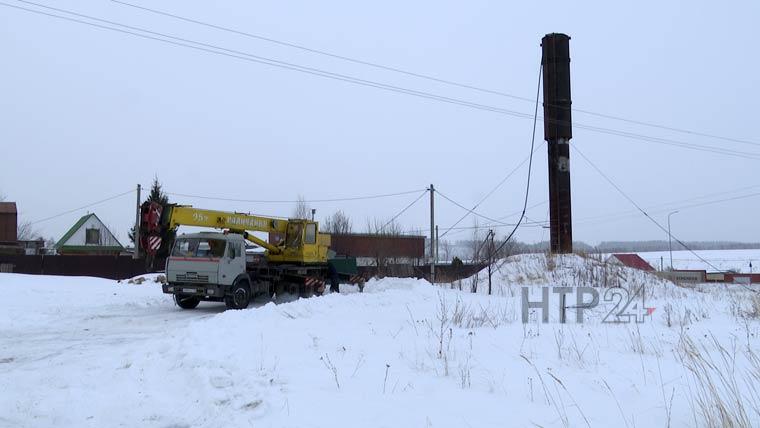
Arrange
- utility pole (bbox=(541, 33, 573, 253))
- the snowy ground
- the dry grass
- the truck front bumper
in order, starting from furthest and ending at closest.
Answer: utility pole (bbox=(541, 33, 573, 253)) → the truck front bumper → the snowy ground → the dry grass

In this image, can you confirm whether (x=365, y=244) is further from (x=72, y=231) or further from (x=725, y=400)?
(x=725, y=400)

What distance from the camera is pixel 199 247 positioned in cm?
1741

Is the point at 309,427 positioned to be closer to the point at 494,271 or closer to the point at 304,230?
the point at 304,230

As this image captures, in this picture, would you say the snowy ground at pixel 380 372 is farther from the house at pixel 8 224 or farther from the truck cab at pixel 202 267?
the house at pixel 8 224

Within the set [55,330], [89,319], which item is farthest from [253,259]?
[55,330]

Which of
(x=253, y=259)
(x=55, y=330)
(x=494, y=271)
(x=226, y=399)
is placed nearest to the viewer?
(x=226, y=399)

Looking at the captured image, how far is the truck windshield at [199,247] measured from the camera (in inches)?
682

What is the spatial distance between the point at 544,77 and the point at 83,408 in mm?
26386

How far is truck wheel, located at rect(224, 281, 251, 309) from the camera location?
17.3 meters

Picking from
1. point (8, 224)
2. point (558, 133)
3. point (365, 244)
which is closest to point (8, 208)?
point (8, 224)

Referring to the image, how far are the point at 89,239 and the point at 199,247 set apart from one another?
4088cm

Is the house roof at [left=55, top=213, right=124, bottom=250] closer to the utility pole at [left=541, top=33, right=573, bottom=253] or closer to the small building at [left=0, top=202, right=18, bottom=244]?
the small building at [left=0, top=202, right=18, bottom=244]

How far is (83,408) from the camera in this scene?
246 inches

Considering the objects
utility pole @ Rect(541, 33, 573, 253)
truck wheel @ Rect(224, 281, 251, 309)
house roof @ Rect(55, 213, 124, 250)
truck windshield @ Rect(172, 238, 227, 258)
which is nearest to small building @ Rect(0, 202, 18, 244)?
house roof @ Rect(55, 213, 124, 250)
